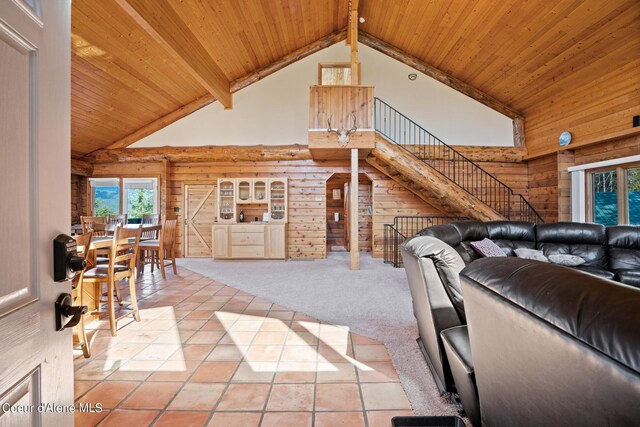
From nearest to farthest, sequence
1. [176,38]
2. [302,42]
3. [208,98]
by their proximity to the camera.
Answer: [176,38] → [302,42] → [208,98]

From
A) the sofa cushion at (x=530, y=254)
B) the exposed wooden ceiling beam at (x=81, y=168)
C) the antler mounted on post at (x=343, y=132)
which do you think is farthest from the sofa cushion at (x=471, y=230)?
the exposed wooden ceiling beam at (x=81, y=168)

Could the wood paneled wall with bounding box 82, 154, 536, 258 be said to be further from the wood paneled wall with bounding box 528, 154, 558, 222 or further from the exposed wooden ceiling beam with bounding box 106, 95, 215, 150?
the exposed wooden ceiling beam with bounding box 106, 95, 215, 150

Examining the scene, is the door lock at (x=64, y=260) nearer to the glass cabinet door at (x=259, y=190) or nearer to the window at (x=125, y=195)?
the glass cabinet door at (x=259, y=190)

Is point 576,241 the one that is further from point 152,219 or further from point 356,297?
point 152,219

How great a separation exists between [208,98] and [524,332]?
7.90 metres

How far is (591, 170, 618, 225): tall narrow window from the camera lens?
5211 millimetres

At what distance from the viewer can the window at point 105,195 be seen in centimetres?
750

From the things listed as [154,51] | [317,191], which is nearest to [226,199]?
[317,191]

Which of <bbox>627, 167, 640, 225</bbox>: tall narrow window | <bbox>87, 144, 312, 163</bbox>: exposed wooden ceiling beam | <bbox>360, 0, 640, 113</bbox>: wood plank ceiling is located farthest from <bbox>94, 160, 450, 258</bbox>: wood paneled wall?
<bbox>627, 167, 640, 225</bbox>: tall narrow window

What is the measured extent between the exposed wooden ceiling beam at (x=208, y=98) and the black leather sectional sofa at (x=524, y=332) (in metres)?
6.82

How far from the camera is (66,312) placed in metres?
0.73

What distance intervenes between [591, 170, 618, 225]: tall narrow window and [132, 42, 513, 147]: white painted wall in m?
2.16

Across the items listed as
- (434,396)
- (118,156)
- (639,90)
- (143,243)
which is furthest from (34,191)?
(118,156)

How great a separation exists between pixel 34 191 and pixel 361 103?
5.71 meters
